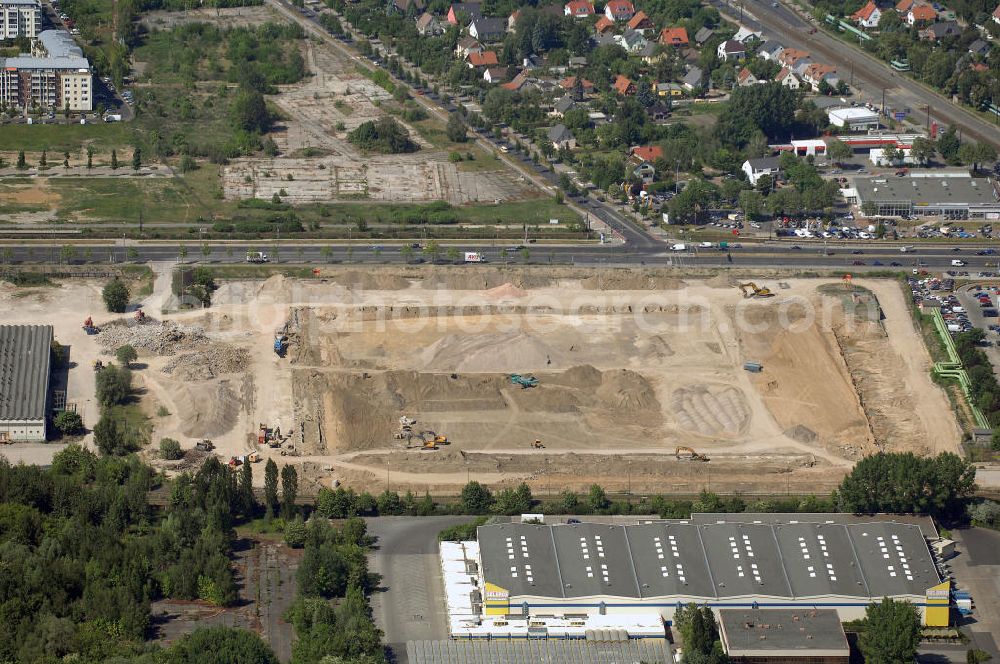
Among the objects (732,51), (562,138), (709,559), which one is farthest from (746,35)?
(709,559)

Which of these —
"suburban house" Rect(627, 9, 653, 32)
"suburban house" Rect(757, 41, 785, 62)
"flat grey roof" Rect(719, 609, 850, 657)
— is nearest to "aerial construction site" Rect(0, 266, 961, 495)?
"flat grey roof" Rect(719, 609, 850, 657)

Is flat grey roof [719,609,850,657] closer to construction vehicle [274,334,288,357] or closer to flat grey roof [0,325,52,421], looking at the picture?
construction vehicle [274,334,288,357]

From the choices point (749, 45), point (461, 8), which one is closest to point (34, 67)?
point (461, 8)

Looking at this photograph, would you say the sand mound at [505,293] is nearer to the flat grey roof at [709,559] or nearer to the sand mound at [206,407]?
the sand mound at [206,407]

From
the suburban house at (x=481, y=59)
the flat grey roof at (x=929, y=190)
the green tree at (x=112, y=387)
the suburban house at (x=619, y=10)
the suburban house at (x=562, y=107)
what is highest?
the suburban house at (x=619, y=10)

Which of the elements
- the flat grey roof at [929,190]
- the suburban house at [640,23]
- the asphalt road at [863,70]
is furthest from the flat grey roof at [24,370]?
the suburban house at [640,23]

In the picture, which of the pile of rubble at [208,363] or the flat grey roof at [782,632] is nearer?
the flat grey roof at [782,632]
